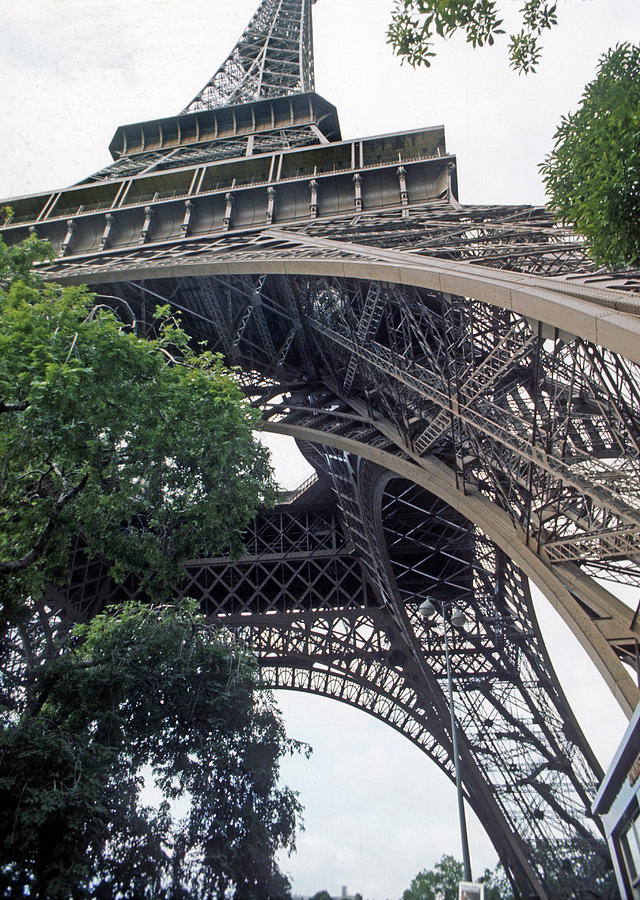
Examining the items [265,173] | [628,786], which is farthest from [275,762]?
[265,173]

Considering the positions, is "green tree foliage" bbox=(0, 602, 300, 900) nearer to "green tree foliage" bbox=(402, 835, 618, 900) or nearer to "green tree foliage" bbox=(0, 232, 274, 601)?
"green tree foliage" bbox=(0, 232, 274, 601)

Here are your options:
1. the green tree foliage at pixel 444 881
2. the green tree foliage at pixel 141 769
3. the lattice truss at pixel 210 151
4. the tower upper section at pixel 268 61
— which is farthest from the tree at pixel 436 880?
the tower upper section at pixel 268 61

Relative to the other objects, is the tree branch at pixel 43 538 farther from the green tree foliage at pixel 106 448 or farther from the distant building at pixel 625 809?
the distant building at pixel 625 809

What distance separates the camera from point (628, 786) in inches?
241

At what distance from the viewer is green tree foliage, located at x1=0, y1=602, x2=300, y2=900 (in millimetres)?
9547

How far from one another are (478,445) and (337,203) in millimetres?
14732

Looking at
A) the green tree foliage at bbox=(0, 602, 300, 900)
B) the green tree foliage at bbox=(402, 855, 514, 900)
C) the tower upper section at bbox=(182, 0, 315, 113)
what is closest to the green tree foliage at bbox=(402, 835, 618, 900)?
the green tree foliage at bbox=(402, 855, 514, 900)

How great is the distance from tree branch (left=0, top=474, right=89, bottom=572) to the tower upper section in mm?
35751

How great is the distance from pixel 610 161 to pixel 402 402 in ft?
20.2

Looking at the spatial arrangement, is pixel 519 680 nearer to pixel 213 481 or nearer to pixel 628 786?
pixel 213 481

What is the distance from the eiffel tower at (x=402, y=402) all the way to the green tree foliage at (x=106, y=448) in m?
3.49

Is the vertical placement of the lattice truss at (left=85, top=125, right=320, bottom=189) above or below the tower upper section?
below

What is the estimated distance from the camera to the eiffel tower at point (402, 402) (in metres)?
8.29

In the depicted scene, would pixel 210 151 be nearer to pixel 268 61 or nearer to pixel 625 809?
pixel 268 61
